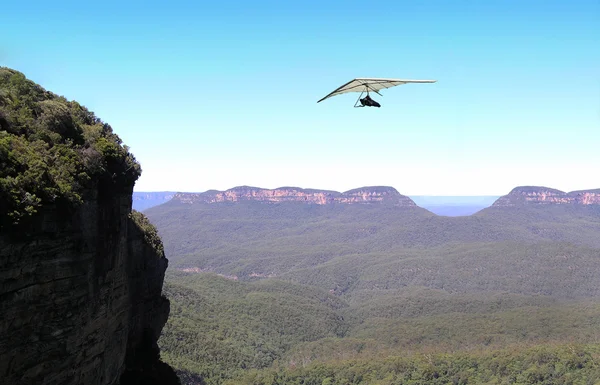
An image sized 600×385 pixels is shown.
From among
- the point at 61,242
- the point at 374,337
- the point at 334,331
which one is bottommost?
the point at 334,331

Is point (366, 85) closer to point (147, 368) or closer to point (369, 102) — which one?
point (369, 102)

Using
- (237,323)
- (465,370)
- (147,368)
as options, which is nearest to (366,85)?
(147,368)

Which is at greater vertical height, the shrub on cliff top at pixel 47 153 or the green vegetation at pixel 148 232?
the shrub on cliff top at pixel 47 153

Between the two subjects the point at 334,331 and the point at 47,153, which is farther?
the point at 334,331

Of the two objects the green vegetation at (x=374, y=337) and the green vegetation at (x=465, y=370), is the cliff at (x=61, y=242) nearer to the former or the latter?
the green vegetation at (x=374, y=337)

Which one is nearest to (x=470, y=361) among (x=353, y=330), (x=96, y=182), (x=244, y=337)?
(x=244, y=337)

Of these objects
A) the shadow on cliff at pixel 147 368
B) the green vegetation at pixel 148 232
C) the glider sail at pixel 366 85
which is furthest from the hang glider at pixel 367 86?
the shadow on cliff at pixel 147 368

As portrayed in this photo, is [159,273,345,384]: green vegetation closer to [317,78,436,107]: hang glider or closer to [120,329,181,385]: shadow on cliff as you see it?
[120,329,181,385]: shadow on cliff
